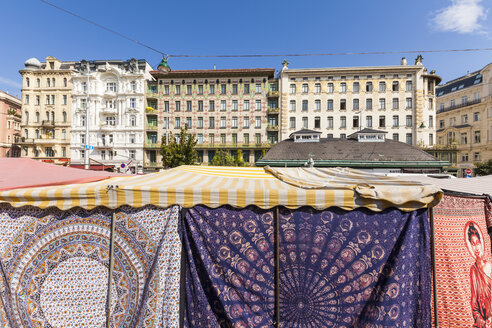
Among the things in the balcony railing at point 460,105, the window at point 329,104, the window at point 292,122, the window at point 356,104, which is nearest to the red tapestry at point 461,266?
the window at point 292,122

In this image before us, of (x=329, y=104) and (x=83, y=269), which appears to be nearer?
(x=83, y=269)

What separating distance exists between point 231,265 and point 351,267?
1.77 m

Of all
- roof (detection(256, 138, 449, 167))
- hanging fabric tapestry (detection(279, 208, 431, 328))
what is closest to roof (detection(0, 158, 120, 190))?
hanging fabric tapestry (detection(279, 208, 431, 328))

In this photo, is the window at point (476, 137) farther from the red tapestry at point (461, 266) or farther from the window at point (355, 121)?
the red tapestry at point (461, 266)

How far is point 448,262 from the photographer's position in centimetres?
343

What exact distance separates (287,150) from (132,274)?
64.0ft

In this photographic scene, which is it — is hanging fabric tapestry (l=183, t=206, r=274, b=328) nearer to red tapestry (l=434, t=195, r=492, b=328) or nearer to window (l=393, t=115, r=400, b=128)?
red tapestry (l=434, t=195, r=492, b=328)

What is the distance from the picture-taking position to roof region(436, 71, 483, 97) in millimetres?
43600

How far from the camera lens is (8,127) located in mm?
39188

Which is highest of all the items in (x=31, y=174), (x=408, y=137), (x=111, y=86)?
(x=111, y=86)

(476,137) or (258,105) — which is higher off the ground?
(258,105)

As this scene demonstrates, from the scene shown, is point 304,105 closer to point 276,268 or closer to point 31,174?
point 31,174

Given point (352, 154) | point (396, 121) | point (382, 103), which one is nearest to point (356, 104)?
point (382, 103)

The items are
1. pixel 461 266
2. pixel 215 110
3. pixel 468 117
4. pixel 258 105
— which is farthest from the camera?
pixel 468 117
